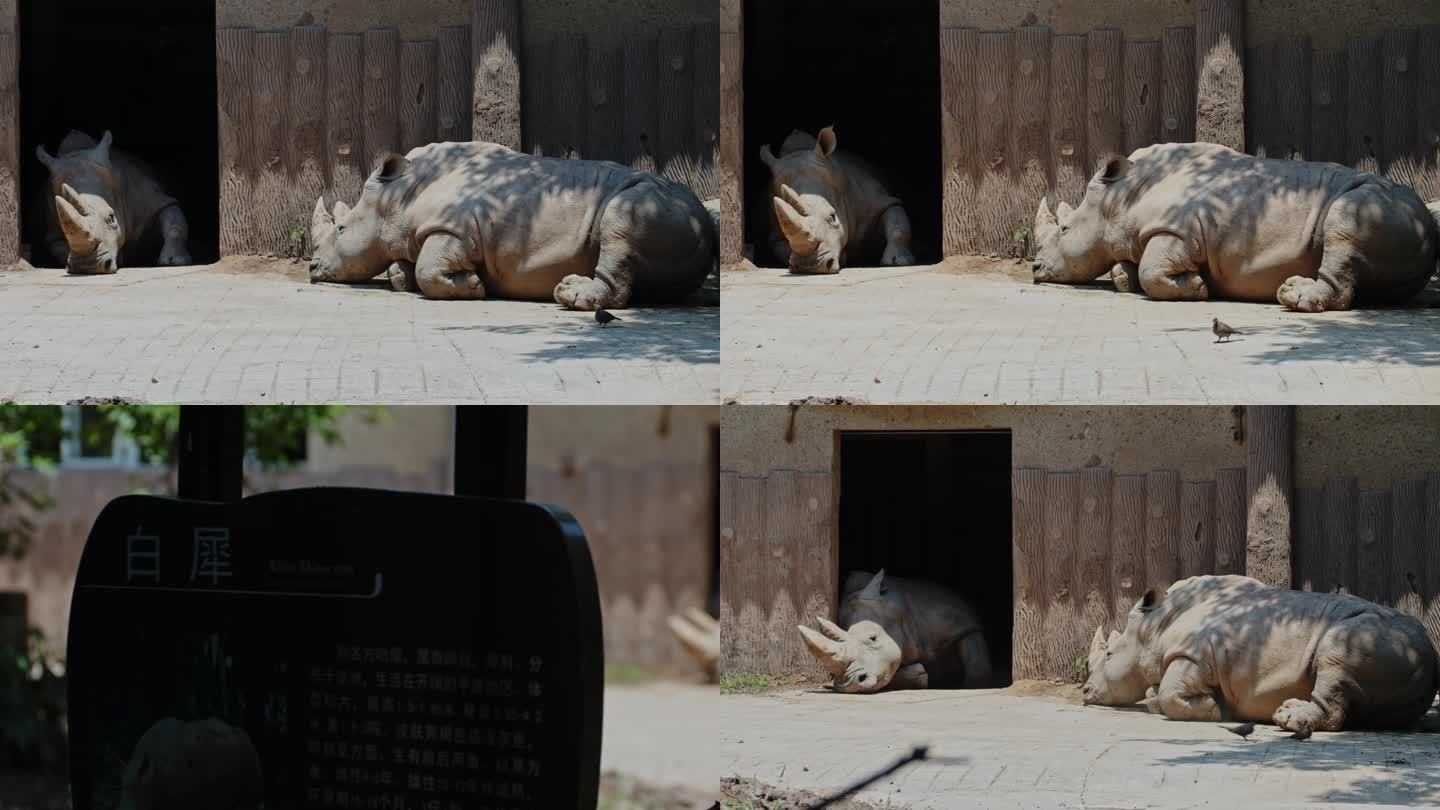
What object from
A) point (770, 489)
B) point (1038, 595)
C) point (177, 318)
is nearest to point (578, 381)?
point (177, 318)

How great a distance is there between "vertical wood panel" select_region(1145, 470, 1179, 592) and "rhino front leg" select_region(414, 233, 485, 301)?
390cm

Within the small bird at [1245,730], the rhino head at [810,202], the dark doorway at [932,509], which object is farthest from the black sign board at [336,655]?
the dark doorway at [932,509]

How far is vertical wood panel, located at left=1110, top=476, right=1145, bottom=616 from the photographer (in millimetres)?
9516

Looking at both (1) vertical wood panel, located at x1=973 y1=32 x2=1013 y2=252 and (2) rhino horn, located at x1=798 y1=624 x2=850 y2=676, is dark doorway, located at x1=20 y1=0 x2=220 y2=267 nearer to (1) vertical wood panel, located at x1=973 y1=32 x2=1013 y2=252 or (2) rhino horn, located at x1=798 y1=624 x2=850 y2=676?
(2) rhino horn, located at x1=798 y1=624 x2=850 y2=676

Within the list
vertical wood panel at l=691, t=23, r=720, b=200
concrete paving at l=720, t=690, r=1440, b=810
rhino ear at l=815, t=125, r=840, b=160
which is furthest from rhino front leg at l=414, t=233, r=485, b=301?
concrete paving at l=720, t=690, r=1440, b=810

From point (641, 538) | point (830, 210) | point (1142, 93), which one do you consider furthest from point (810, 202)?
point (641, 538)

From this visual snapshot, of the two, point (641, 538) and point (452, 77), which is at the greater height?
point (452, 77)

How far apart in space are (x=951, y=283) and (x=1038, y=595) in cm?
196

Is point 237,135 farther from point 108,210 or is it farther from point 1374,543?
point 1374,543

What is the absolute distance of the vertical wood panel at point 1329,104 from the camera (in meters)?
8.63

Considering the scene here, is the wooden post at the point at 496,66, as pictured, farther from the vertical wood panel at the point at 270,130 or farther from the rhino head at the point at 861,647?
the rhino head at the point at 861,647

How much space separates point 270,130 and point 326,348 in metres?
2.00

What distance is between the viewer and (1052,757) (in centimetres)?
780

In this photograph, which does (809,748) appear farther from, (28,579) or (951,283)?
(28,579)
